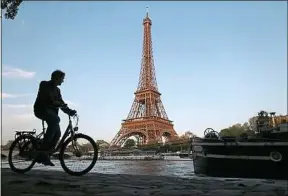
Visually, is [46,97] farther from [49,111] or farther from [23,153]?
[23,153]

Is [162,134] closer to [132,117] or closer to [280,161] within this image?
[132,117]

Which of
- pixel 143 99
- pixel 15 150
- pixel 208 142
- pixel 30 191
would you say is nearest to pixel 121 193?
pixel 30 191

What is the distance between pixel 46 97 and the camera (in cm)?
617

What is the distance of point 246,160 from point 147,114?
5674 cm

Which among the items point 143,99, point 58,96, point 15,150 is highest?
point 143,99

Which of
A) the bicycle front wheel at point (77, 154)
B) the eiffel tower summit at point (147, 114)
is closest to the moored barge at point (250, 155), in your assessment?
the bicycle front wheel at point (77, 154)

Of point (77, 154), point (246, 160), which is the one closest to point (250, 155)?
point (246, 160)

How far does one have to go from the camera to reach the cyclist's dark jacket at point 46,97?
6168mm

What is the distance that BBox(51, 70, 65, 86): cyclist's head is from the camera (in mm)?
6301

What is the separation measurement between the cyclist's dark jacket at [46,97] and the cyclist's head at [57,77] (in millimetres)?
75

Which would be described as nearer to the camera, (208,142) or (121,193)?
(121,193)

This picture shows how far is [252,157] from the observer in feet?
44.7

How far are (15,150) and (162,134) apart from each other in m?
64.3

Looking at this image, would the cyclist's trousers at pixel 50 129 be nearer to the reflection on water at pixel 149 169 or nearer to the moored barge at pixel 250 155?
the reflection on water at pixel 149 169
